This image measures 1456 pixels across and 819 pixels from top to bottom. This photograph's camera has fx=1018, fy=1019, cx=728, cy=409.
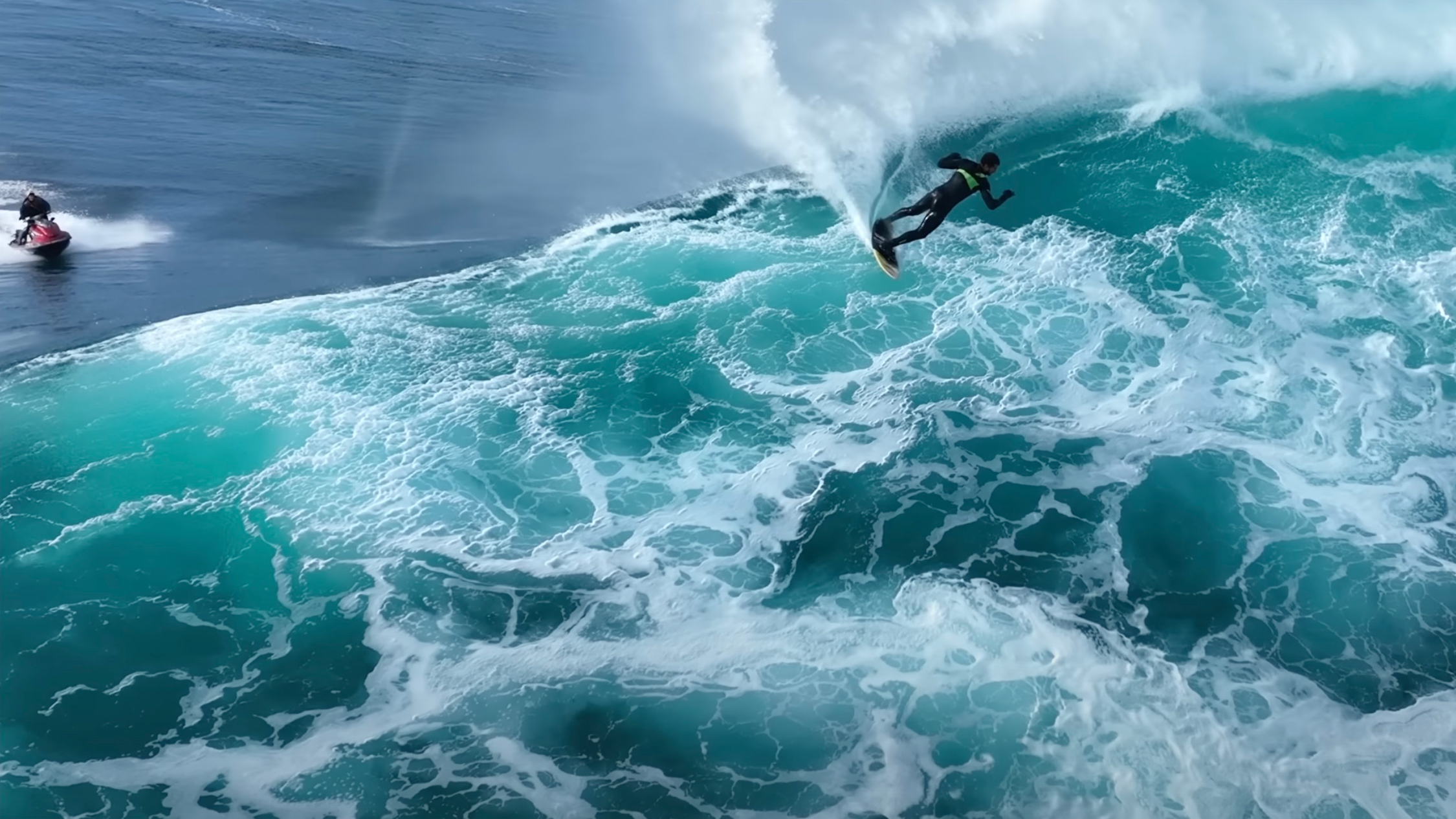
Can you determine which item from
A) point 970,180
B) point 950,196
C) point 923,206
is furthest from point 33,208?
point 970,180

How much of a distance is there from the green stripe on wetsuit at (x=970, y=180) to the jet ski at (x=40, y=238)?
693 inches

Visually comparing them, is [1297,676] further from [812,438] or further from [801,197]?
[801,197]

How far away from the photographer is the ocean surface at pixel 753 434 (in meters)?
12.0

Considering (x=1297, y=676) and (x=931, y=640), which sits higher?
(x=931, y=640)

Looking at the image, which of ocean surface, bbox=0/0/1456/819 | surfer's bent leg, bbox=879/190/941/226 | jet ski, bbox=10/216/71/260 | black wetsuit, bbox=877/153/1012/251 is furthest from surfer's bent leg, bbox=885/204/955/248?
jet ski, bbox=10/216/71/260

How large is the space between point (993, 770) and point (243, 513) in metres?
11.0

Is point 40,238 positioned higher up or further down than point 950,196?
higher up

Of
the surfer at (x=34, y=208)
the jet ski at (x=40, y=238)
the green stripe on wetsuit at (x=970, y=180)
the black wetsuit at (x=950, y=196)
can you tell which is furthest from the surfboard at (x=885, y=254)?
the surfer at (x=34, y=208)

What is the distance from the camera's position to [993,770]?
11727 mm

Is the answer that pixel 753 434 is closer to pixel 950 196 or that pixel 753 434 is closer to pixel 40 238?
pixel 950 196

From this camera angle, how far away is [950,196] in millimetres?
16016

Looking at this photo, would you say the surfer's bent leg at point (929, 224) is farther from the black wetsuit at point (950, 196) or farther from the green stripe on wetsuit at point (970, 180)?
the green stripe on wetsuit at point (970, 180)

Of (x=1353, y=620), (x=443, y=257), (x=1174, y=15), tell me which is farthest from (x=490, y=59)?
(x=1353, y=620)

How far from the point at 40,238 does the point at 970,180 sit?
59.2ft
